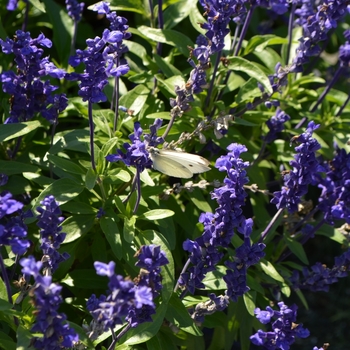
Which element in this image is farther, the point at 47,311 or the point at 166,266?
→ the point at 166,266

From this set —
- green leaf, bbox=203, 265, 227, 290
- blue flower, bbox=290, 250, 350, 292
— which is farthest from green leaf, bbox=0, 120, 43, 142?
blue flower, bbox=290, 250, 350, 292

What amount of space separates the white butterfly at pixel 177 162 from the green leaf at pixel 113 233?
44 centimetres

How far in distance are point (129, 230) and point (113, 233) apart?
4.8 inches

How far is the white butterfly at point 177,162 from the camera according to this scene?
2.77 m

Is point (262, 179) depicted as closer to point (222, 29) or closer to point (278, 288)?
point (278, 288)

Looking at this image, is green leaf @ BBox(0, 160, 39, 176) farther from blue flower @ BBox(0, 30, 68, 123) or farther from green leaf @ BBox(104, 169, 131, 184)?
green leaf @ BBox(104, 169, 131, 184)

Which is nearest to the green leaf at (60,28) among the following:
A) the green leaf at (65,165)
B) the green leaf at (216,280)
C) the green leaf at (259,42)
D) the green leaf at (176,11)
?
the green leaf at (176,11)

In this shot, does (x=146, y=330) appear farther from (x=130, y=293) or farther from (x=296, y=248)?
(x=296, y=248)

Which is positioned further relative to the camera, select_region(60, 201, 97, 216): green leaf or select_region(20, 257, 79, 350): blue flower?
select_region(60, 201, 97, 216): green leaf

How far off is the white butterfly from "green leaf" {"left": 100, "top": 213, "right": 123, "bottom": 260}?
44 cm

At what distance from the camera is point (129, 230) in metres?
2.95

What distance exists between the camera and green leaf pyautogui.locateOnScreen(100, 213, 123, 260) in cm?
297

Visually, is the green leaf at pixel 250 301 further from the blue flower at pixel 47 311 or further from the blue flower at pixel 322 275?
the blue flower at pixel 47 311

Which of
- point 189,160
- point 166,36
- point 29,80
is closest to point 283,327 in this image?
point 189,160
